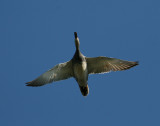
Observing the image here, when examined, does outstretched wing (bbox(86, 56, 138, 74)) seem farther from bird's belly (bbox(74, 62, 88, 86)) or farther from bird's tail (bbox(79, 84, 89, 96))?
bird's tail (bbox(79, 84, 89, 96))

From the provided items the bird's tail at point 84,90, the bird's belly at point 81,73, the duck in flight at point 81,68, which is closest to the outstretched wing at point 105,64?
the duck in flight at point 81,68

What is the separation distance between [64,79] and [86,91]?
1.29 metres

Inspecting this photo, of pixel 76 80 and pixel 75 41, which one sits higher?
pixel 75 41

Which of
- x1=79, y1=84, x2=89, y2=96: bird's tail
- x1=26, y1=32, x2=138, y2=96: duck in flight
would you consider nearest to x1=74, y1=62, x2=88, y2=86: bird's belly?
x1=26, y1=32, x2=138, y2=96: duck in flight

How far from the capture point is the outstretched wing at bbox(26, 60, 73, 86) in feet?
47.4

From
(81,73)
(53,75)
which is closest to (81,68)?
(81,73)

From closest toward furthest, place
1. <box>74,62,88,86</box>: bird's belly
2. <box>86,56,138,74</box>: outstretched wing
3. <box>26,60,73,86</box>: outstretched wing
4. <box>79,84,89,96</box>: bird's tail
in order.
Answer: <box>74,62,88,86</box>: bird's belly < <box>79,84,89,96</box>: bird's tail < <box>86,56,138,74</box>: outstretched wing < <box>26,60,73,86</box>: outstretched wing

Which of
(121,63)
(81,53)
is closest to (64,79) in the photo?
(81,53)

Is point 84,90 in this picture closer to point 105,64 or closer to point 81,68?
point 81,68

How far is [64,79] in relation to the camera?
14656mm

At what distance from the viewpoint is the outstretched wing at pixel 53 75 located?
47.4ft

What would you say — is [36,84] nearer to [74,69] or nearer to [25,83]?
[25,83]

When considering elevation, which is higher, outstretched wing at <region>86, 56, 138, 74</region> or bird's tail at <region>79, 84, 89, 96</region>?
outstretched wing at <region>86, 56, 138, 74</region>

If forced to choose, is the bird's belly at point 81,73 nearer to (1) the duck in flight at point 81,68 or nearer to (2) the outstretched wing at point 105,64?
(1) the duck in flight at point 81,68
